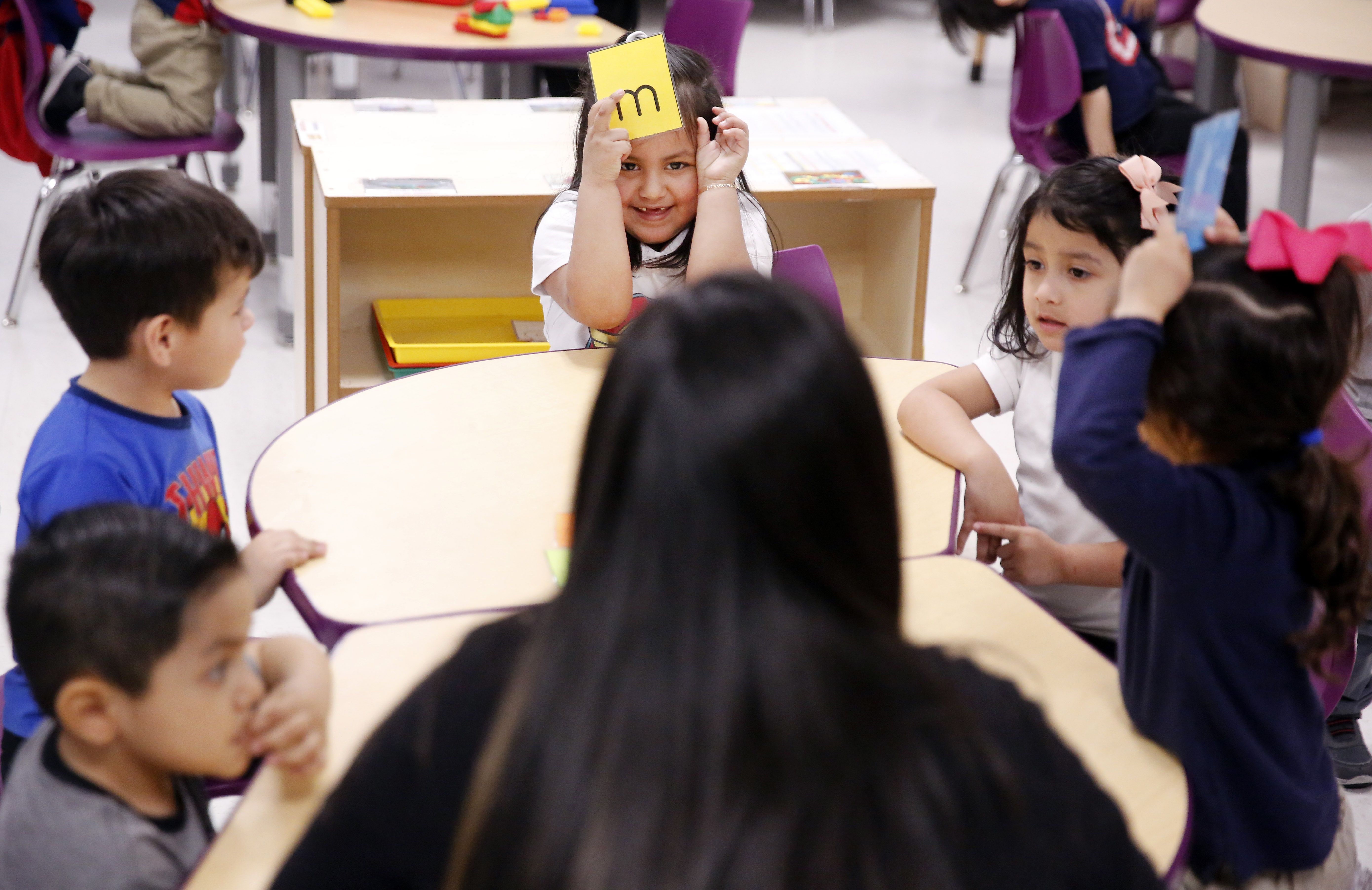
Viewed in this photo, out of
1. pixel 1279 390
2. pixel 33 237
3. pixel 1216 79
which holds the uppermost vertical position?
pixel 1279 390

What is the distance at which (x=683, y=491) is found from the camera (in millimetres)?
581

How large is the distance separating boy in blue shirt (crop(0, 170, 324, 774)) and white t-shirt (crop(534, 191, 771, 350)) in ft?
1.73

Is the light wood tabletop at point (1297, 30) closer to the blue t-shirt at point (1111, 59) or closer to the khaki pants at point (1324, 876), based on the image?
the blue t-shirt at point (1111, 59)

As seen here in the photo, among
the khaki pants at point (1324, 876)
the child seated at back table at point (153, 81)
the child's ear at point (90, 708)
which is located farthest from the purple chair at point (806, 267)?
the child seated at back table at point (153, 81)

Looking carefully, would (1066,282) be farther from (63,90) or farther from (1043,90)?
(63,90)

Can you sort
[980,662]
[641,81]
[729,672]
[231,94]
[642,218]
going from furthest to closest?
[231,94], [642,218], [641,81], [980,662], [729,672]

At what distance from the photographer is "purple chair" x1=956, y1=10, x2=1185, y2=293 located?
337 cm

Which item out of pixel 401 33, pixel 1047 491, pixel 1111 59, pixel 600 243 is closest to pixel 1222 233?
pixel 1047 491

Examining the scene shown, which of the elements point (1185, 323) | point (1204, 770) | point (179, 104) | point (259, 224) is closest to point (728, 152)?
point (1185, 323)

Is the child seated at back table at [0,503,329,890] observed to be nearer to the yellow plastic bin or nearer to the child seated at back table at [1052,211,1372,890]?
the child seated at back table at [1052,211,1372,890]

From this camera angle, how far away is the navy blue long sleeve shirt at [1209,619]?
1.03 metres

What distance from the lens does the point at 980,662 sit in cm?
88

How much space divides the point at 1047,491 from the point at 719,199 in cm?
62

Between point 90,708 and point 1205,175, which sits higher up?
point 1205,175
